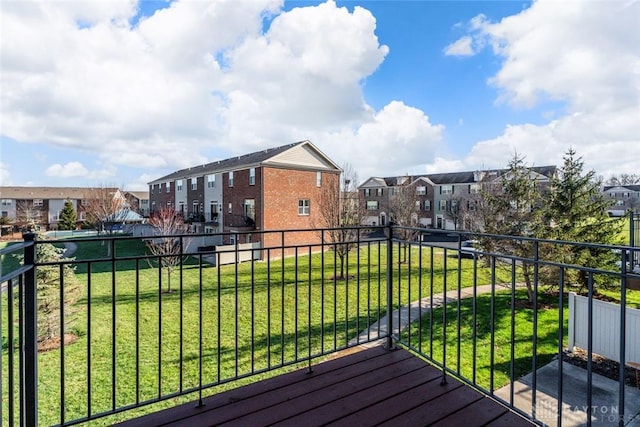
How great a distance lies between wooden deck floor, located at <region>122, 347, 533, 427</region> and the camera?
205 centimetres

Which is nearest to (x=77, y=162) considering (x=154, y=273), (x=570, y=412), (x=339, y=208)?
(x=154, y=273)

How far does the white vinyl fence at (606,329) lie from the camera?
4617 mm

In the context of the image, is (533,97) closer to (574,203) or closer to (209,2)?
(574,203)

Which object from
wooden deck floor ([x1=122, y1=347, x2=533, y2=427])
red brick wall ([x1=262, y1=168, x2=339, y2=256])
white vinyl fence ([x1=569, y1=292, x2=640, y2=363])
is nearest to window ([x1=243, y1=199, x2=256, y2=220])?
red brick wall ([x1=262, y1=168, x2=339, y2=256])

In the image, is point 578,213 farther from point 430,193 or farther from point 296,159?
point 430,193

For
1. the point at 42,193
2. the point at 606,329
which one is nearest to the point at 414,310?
the point at 606,329

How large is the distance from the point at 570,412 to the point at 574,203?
634cm

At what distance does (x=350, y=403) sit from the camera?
7.31ft

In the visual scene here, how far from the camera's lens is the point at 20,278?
1.66 meters

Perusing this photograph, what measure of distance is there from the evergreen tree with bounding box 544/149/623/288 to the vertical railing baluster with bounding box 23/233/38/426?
9.64m

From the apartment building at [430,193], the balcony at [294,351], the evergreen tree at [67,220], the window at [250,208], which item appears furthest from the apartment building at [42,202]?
the balcony at [294,351]

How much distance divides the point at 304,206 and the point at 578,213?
46.5 feet

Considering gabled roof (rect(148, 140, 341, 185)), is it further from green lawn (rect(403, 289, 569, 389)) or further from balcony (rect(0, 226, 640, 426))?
green lawn (rect(403, 289, 569, 389))

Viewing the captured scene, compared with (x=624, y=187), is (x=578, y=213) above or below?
below
